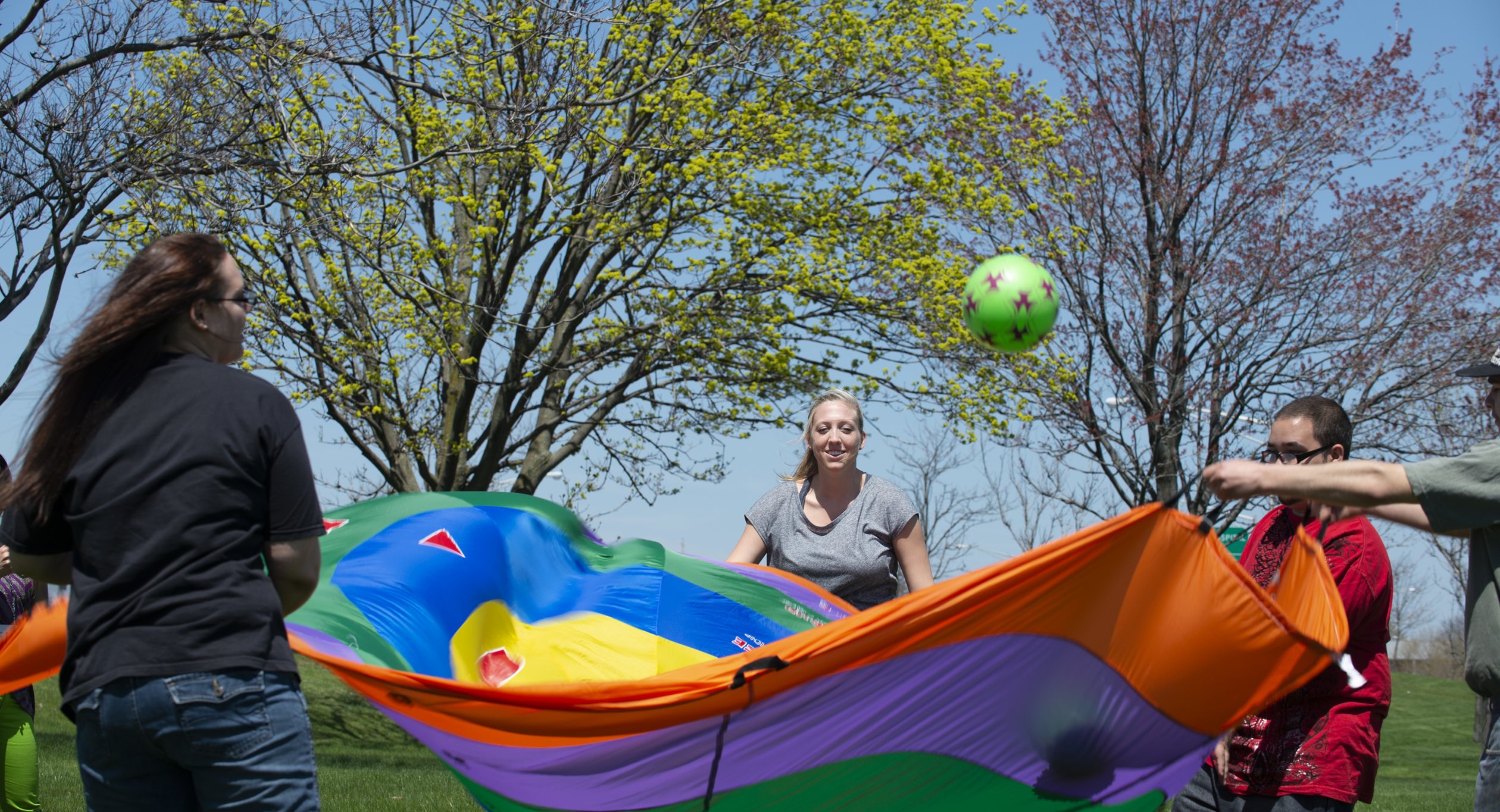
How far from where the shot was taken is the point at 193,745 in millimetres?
2359

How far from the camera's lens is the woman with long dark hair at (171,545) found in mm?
2373

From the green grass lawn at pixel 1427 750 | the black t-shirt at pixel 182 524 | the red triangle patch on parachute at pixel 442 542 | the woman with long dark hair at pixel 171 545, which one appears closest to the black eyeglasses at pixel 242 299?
the woman with long dark hair at pixel 171 545

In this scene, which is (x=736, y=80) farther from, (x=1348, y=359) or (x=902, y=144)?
(x=1348, y=359)

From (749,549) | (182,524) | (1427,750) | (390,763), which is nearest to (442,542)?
(749,549)

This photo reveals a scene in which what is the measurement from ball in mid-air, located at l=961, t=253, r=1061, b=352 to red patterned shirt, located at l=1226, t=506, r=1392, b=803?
5.35ft

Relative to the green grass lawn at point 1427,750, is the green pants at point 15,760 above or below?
above

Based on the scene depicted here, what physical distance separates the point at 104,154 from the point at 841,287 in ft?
26.2

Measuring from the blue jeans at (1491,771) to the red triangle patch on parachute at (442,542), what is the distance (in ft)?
10.6

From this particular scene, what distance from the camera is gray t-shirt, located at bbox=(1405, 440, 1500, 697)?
Answer: 9.91 feet

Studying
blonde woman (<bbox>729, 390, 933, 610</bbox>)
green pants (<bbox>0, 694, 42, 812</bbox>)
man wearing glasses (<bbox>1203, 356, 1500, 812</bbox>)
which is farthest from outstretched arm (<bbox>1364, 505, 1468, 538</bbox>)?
green pants (<bbox>0, 694, 42, 812</bbox>)

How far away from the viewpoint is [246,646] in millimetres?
2416

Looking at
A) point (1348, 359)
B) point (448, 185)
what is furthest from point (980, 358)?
point (448, 185)

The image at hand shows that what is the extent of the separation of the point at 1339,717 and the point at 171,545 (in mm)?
3147

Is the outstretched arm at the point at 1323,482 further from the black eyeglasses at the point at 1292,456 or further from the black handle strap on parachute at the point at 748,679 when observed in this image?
the black handle strap on parachute at the point at 748,679
